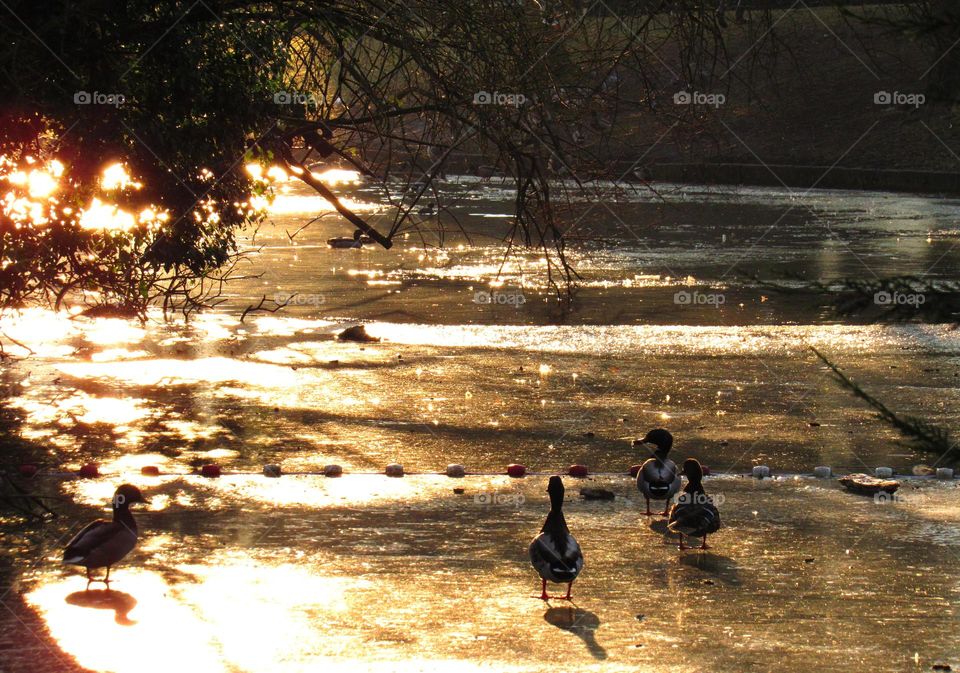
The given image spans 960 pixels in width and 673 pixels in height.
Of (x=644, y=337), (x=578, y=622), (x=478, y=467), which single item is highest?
(x=644, y=337)

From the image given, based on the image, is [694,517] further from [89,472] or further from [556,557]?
[89,472]

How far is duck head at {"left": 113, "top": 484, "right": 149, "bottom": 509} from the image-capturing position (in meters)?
7.77

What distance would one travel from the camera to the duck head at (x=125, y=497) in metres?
7.77

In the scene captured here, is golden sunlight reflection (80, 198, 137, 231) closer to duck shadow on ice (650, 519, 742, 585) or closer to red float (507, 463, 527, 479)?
red float (507, 463, 527, 479)

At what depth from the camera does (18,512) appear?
30.0 ft

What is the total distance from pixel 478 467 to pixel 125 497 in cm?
356

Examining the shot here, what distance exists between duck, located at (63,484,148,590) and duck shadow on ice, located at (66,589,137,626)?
0.27 ft

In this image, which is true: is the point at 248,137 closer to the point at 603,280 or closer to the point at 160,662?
the point at 160,662

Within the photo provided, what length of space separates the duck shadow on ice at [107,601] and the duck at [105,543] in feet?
0.27

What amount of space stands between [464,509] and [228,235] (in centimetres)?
431

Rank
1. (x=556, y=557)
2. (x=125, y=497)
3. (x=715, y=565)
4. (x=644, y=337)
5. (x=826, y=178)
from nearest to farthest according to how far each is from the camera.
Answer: (x=556, y=557), (x=125, y=497), (x=715, y=565), (x=644, y=337), (x=826, y=178)

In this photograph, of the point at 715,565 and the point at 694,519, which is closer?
→ the point at 715,565

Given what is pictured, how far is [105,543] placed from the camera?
24.6ft

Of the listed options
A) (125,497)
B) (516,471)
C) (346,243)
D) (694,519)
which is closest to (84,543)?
(125,497)
